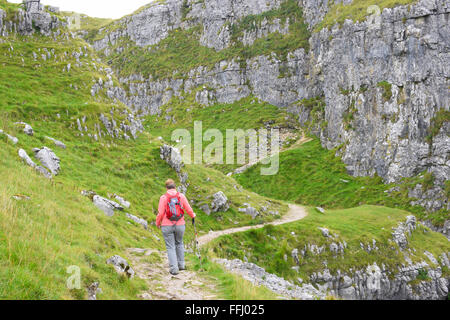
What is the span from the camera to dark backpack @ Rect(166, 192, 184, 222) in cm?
1245

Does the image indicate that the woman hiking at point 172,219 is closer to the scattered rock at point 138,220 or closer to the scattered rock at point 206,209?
the scattered rock at point 138,220

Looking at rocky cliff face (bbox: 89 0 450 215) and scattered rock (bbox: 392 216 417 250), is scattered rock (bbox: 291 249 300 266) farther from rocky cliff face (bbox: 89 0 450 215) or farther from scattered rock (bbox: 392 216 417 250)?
rocky cliff face (bbox: 89 0 450 215)

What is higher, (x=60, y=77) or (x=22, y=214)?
(x=60, y=77)

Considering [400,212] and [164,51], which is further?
[164,51]

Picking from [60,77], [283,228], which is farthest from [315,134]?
[60,77]

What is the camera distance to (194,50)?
169m

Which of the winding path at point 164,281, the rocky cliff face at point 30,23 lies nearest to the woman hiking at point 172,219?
the winding path at point 164,281

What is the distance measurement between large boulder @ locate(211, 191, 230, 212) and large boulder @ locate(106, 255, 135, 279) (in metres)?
23.6

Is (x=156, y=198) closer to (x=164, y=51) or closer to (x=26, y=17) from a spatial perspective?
(x=26, y=17)

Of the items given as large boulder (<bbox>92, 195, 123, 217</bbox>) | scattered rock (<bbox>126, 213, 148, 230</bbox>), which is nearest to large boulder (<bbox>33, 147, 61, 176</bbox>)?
large boulder (<bbox>92, 195, 123, 217</bbox>)

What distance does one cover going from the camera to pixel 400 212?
52.6m

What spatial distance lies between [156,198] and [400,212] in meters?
43.6

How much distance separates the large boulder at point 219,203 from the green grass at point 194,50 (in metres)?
119
